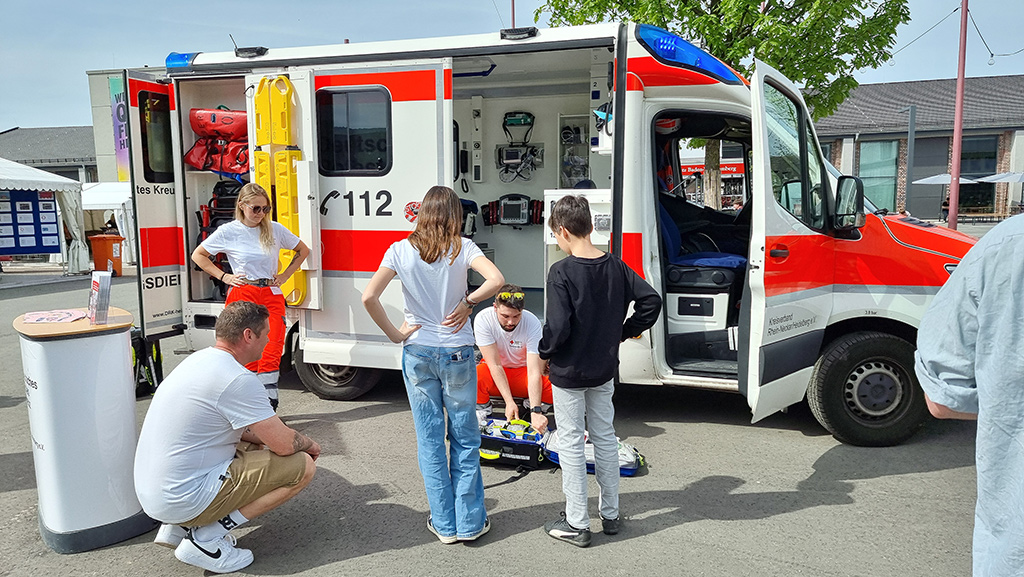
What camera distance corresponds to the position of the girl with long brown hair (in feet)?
11.3

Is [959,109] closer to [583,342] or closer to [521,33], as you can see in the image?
[521,33]

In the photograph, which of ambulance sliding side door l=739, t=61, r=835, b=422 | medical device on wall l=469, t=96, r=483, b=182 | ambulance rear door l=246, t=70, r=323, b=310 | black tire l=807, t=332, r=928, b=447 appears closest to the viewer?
ambulance sliding side door l=739, t=61, r=835, b=422

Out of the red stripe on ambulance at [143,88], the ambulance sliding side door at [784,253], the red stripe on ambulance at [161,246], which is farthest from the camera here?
the red stripe on ambulance at [161,246]

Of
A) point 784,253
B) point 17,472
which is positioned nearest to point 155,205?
point 17,472

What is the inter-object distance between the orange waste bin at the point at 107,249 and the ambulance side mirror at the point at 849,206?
16972mm

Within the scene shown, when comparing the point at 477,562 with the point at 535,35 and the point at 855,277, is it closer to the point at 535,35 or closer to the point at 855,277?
the point at 855,277

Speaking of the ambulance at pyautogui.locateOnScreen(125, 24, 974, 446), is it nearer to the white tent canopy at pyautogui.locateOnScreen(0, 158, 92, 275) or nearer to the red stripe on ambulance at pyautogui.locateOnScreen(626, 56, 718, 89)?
the red stripe on ambulance at pyautogui.locateOnScreen(626, 56, 718, 89)

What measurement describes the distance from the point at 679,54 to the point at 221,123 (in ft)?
12.4

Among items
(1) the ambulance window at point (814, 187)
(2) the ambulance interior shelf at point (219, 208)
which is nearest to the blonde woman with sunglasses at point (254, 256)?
(2) the ambulance interior shelf at point (219, 208)

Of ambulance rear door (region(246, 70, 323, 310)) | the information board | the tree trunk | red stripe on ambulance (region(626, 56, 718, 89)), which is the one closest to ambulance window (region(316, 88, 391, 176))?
ambulance rear door (region(246, 70, 323, 310))

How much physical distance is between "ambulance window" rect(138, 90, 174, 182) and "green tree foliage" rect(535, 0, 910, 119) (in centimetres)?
625

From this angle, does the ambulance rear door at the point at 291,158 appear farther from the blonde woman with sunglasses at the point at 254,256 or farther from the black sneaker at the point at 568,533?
the black sneaker at the point at 568,533

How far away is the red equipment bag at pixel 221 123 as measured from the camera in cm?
598

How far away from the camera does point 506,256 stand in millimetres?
8664
